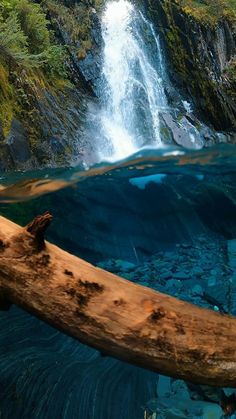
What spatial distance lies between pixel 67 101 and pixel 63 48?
10.1ft

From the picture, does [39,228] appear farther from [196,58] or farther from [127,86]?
[196,58]

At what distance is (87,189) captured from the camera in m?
9.55

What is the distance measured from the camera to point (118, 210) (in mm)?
9109

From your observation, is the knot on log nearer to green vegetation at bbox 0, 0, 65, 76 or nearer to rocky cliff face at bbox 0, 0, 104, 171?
rocky cliff face at bbox 0, 0, 104, 171

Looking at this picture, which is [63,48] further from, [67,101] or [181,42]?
[181,42]

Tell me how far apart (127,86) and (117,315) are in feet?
49.2

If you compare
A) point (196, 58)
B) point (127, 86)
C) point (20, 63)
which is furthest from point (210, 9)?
point (20, 63)

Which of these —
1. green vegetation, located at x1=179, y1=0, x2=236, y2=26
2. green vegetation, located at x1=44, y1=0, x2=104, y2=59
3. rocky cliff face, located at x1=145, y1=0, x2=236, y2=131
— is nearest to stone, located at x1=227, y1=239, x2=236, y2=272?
green vegetation, located at x1=44, y1=0, x2=104, y2=59

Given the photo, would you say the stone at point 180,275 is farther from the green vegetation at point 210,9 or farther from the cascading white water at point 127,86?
the green vegetation at point 210,9

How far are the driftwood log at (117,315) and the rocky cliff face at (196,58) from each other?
17.0 metres

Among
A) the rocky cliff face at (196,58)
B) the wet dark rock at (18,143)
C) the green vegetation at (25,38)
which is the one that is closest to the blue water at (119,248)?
the wet dark rock at (18,143)

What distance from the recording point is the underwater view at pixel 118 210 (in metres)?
2.11

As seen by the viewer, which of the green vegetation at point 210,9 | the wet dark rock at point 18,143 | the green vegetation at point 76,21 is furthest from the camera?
the green vegetation at point 210,9

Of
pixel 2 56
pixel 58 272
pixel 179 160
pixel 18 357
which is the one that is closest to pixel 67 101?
pixel 2 56
